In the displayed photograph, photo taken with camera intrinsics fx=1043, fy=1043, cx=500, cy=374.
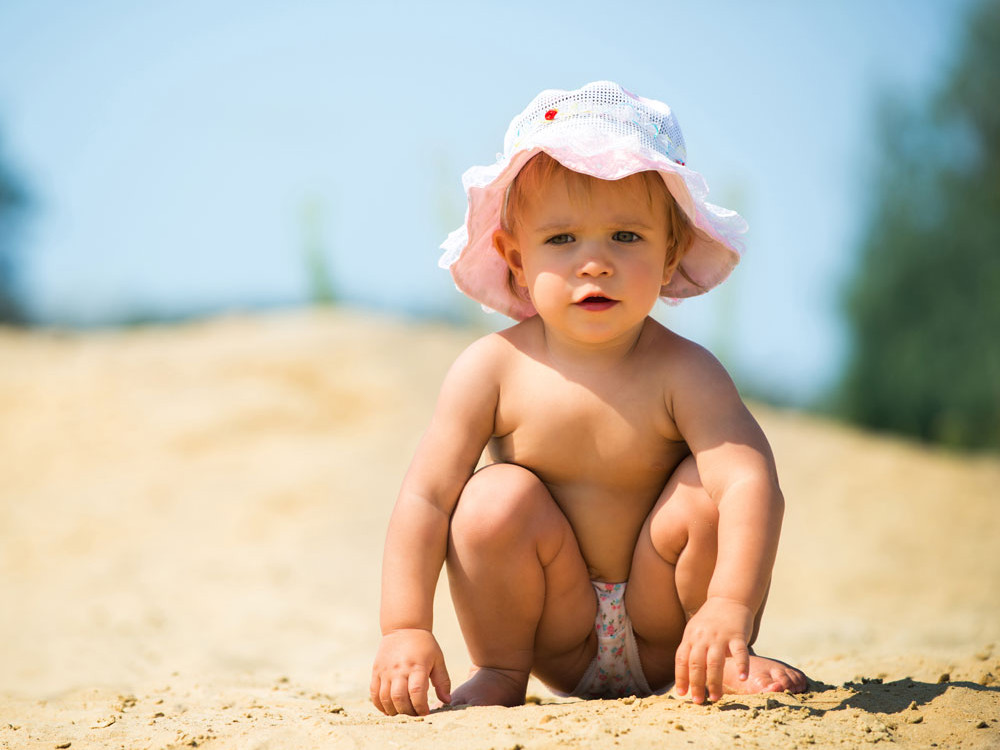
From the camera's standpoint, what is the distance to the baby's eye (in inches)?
87.8

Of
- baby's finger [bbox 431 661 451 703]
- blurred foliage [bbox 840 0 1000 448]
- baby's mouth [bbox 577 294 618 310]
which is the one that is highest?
blurred foliage [bbox 840 0 1000 448]

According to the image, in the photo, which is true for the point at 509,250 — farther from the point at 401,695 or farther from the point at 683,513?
the point at 401,695

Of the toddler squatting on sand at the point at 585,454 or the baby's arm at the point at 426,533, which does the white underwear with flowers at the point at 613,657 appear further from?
the baby's arm at the point at 426,533

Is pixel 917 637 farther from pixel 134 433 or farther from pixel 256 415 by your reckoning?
pixel 134 433

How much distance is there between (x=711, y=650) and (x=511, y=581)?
0.48 metres

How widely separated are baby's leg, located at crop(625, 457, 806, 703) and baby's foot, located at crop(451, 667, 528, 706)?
308mm

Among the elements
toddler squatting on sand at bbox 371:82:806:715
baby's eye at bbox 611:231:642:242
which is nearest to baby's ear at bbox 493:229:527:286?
toddler squatting on sand at bbox 371:82:806:715

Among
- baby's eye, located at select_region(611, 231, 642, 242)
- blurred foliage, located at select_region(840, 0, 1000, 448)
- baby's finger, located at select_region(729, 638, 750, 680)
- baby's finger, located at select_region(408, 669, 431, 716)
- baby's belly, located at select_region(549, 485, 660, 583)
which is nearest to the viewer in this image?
baby's finger, located at select_region(729, 638, 750, 680)

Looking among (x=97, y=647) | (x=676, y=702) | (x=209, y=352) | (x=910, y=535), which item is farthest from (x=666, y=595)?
(x=209, y=352)

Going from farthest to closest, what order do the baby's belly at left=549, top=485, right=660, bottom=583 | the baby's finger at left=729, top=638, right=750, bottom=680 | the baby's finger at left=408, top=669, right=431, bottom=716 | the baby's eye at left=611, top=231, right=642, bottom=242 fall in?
the baby's belly at left=549, top=485, right=660, bottom=583, the baby's eye at left=611, top=231, right=642, bottom=242, the baby's finger at left=408, top=669, right=431, bottom=716, the baby's finger at left=729, top=638, right=750, bottom=680

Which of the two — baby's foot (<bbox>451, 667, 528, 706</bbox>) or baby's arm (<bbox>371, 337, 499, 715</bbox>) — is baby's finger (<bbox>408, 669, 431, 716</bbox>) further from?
baby's foot (<bbox>451, 667, 528, 706</bbox>)

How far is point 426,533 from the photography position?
7.52 feet

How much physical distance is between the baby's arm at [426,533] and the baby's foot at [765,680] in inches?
23.8

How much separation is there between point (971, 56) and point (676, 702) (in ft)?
40.7
